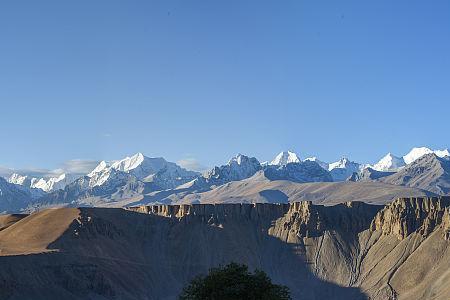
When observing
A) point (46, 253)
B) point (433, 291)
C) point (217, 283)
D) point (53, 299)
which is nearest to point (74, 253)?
point (46, 253)

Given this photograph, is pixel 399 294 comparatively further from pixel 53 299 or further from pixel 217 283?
pixel 217 283

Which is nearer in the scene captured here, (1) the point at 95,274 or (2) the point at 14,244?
(1) the point at 95,274

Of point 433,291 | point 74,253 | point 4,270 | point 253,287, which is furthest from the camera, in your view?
point 74,253

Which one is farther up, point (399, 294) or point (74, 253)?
point (74, 253)

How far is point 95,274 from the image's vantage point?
176m

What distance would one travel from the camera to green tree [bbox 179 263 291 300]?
78750 millimetres

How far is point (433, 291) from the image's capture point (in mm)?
172375

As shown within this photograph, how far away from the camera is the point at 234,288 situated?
78688 millimetres

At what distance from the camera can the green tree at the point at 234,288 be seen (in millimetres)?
78750

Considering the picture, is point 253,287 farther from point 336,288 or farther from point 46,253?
point 336,288

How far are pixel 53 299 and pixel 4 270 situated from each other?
11720 millimetres

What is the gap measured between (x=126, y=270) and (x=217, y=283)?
370ft

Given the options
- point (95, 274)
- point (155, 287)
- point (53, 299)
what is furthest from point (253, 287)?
point (155, 287)

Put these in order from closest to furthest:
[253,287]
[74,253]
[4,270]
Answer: [253,287] < [4,270] < [74,253]
